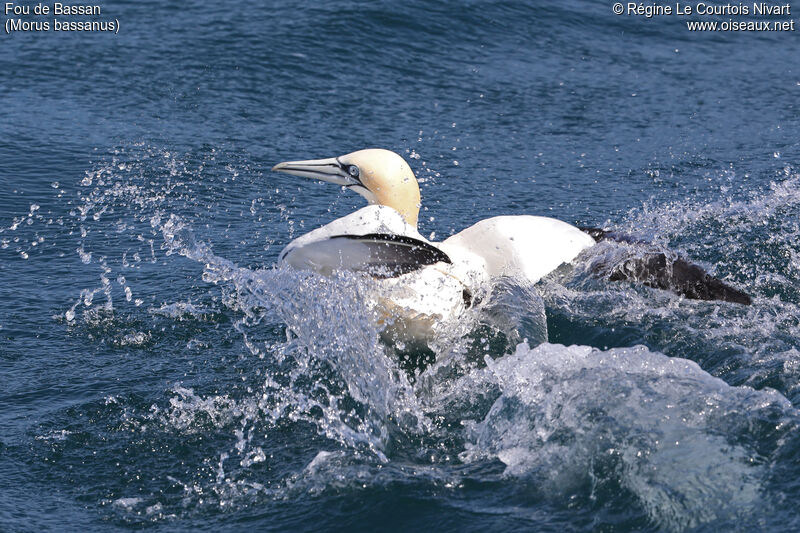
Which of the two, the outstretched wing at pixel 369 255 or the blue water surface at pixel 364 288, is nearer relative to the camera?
the blue water surface at pixel 364 288

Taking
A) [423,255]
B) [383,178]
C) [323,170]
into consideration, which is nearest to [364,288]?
[423,255]

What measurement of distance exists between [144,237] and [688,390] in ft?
15.9

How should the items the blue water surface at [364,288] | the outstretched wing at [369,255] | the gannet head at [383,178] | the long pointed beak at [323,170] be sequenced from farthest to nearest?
1. the long pointed beak at [323,170]
2. the gannet head at [383,178]
3. the outstretched wing at [369,255]
4. the blue water surface at [364,288]

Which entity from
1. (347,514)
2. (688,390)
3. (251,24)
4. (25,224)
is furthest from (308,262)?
(251,24)

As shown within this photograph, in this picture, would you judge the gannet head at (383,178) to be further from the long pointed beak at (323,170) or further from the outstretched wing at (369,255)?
the outstretched wing at (369,255)

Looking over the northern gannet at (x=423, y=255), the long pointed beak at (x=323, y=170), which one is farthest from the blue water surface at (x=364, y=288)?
the long pointed beak at (x=323, y=170)

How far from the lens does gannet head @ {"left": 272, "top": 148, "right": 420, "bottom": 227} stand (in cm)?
688

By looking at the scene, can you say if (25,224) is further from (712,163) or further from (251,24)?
(712,163)

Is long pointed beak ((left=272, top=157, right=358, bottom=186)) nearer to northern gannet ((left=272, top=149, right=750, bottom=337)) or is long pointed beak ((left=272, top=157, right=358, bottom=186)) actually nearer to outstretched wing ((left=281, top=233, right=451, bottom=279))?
northern gannet ((left=272, top=149, right=750, bottom=337))

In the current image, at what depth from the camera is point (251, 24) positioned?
42.6 feet

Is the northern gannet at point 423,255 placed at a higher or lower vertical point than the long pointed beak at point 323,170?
lower

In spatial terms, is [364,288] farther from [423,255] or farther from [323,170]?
[323,170]

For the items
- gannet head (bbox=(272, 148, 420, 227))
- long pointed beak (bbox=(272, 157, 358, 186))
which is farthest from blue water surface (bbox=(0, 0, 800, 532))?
gannet head (bbox=(272, 148, 420, 227))

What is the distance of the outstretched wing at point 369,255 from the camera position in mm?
5543
